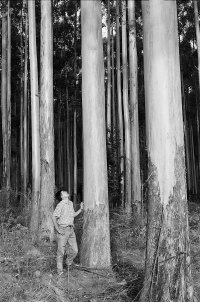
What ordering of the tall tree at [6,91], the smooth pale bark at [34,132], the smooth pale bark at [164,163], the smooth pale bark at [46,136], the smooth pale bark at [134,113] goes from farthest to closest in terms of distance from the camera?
the tall tree at [6,91], the smooth pale bark at [134,113], the smooth pale bark at [34,132], the smooth pale bark at [46,136], the smooth pale bark at [164,163]

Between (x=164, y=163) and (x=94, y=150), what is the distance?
197cm

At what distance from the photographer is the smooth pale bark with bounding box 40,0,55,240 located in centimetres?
900

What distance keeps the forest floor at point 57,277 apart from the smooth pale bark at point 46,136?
2.34ft

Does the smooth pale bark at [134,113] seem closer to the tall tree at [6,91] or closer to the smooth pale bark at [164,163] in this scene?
the tall tree at [6,91]

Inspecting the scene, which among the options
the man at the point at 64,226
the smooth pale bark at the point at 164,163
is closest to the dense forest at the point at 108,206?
the smooth pale bark at the point at 164,163

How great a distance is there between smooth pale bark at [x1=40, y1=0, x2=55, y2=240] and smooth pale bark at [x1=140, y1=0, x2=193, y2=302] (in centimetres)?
455

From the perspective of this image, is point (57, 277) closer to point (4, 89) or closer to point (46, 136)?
point (46, 136)

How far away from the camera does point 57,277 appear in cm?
589

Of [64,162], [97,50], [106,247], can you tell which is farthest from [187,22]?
[106,247]

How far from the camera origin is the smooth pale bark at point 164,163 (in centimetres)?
454

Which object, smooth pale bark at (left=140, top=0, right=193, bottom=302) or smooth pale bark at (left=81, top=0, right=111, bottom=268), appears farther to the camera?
smooth pale bark at (left=81, top=0, right=111, bottom=268)

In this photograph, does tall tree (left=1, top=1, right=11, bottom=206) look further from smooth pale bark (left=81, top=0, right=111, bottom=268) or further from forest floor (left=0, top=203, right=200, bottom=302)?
smooth pale bark (left=81, top=0, right=111, bottom=268)

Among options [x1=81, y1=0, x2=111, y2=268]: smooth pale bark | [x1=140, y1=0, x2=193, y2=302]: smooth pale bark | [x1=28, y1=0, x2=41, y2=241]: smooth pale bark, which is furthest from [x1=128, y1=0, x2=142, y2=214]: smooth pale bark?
[x1=140, y1=0, x2=193, y2=302]: smooth pale bark

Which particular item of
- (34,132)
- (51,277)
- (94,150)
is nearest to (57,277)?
(51,277)
